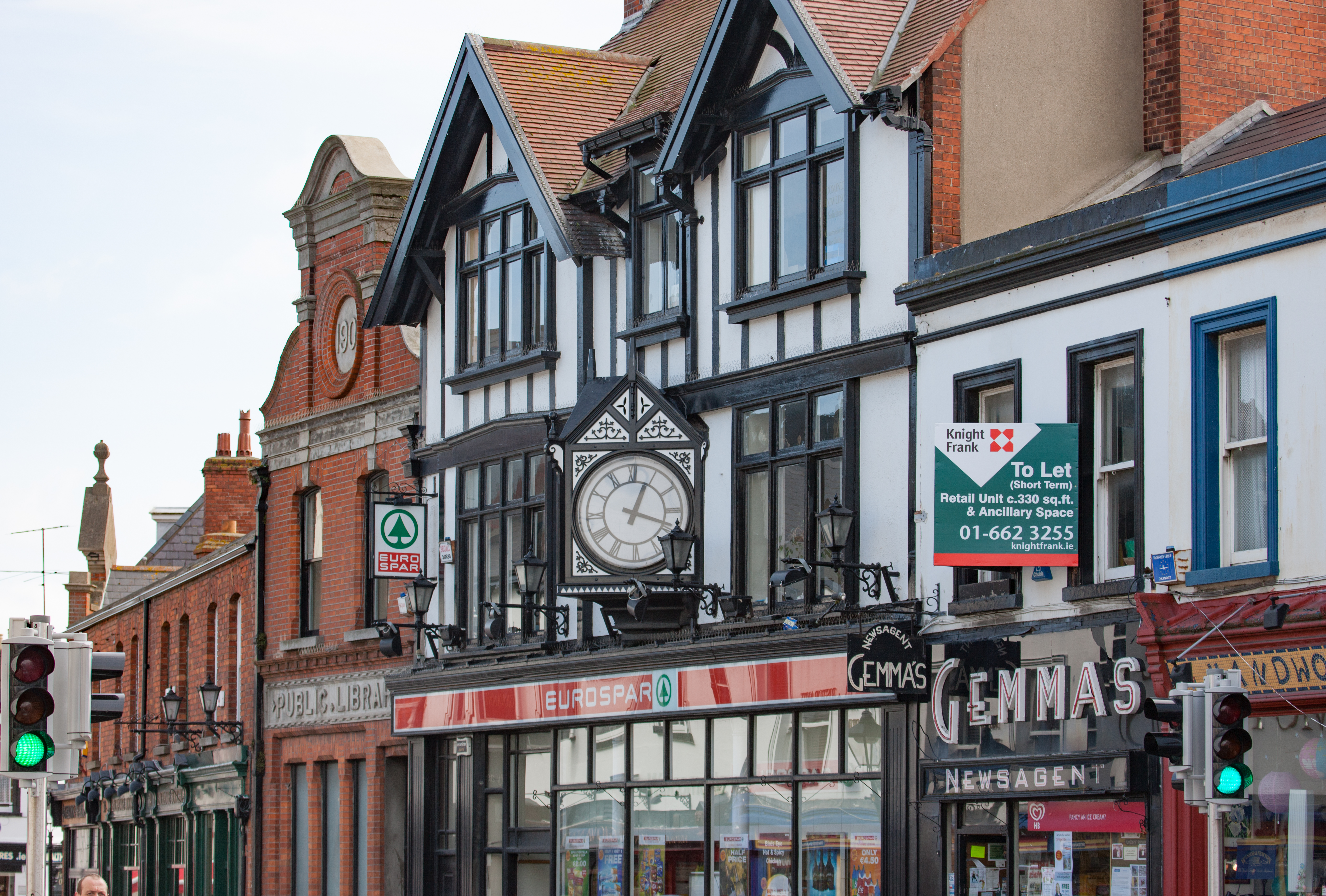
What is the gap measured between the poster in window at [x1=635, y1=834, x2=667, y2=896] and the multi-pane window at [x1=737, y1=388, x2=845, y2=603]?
3.26 m

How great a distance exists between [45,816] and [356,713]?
57.2 ft

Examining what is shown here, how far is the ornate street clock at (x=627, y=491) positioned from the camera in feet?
70.5

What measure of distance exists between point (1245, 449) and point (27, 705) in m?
9.09

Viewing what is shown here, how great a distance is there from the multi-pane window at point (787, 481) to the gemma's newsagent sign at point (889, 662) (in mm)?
1425

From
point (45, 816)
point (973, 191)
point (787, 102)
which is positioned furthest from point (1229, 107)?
point (45, 816)

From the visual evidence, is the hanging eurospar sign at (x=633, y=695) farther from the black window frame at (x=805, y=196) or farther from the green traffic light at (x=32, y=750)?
the green traffic light at (x=32, y=750)

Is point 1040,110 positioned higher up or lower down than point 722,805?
higher up

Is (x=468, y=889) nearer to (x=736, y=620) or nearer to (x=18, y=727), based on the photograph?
(x=736, y=620)

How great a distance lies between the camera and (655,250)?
926 inches

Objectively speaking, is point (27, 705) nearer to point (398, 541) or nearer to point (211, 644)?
point (398, 541)

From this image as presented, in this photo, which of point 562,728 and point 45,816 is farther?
point 562,728

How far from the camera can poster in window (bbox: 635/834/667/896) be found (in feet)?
74.5

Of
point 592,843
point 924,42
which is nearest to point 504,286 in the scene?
point 592,843

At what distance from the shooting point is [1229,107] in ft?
65.9
